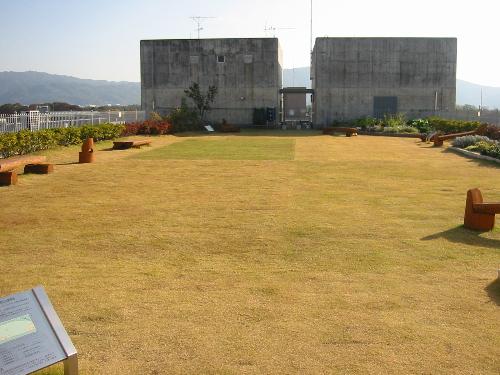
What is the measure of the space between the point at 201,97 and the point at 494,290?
114 ft

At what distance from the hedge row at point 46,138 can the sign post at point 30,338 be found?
Result: 15.4 meters

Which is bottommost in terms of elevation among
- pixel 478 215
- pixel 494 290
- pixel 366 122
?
pixel 494 290

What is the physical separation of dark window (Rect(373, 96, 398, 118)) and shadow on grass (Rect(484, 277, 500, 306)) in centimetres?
3448

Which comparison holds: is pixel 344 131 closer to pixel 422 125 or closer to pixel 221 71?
pixel 422 125

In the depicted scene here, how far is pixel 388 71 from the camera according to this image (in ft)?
128

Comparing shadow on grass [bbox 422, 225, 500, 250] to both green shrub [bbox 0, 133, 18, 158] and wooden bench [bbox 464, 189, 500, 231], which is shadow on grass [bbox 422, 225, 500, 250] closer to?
wooden bench [bbox 464, 189, 500, 231]

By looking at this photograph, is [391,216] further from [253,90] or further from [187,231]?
[253,90]

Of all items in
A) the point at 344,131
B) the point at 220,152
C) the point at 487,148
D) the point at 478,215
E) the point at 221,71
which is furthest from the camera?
the point at 221,71

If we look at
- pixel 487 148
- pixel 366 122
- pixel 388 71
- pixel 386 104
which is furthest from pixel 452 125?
pixel 487 148

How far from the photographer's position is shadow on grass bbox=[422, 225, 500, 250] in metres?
7.38

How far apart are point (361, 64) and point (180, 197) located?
1212 inches

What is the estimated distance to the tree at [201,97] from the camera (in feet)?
128

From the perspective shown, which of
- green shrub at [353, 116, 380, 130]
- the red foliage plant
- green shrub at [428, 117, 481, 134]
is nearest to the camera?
green shrub at [428, 117, 481, 134]

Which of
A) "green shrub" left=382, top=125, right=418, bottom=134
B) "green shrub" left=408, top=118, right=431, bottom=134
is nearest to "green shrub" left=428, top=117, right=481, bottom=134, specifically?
"green shrub" left=408, top=118, right=431, bottom=134
